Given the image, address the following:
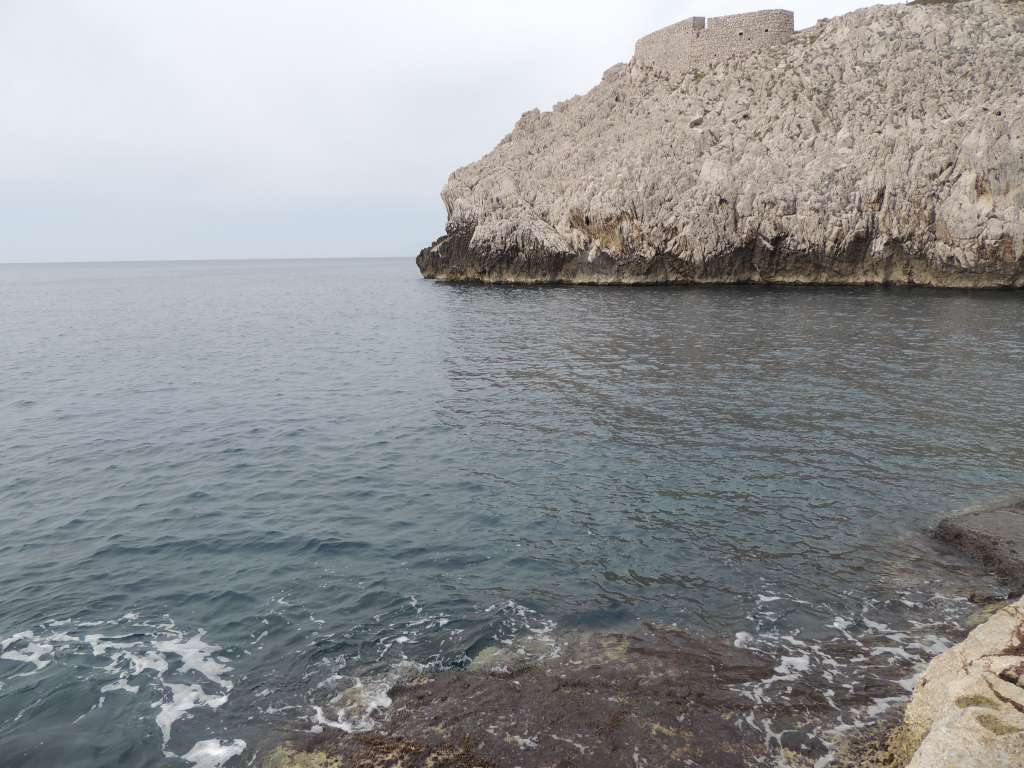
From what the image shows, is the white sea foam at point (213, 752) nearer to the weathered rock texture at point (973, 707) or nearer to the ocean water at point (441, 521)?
the ocean water at point (441, 521)

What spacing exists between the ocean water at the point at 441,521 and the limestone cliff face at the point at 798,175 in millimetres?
32310

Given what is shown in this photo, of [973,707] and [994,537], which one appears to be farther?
[994,537]

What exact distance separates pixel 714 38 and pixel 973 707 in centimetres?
10554

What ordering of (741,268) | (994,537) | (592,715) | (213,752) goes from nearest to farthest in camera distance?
(213,752), (592,715), (994,537), (741,268)

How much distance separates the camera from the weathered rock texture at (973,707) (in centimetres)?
555

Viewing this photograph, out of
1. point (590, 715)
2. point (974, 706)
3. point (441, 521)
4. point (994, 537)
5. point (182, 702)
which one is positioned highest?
point (974, 706)

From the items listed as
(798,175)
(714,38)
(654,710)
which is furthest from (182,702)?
(714,38)

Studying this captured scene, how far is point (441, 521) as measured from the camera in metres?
15.0

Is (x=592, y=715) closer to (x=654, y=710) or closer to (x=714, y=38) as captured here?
(x=654, y=710)

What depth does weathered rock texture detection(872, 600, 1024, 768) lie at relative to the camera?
5555 mm

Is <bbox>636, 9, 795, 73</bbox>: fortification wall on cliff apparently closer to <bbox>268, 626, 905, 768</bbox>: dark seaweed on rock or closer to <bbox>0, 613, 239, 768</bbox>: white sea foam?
<bbox>268, 626, 905, 768</bbox>: dark seaweed on rock

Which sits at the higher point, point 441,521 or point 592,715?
point 441,521

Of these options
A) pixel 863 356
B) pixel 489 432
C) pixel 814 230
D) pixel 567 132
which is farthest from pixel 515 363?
pixel 567 132

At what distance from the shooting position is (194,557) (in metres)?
13.4
